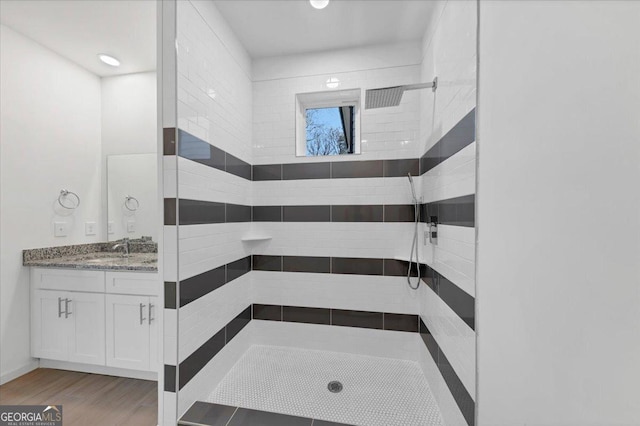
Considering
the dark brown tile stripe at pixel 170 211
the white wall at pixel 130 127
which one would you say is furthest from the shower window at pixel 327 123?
the white wall at pixel 130 127

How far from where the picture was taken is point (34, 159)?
229cm

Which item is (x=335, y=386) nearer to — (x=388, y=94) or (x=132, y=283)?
(x=132, y=283)

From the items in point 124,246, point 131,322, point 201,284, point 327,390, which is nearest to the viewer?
point 201,284

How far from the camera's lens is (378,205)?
232 centimetres

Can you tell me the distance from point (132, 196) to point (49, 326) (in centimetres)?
130

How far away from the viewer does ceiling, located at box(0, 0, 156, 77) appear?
1937mm

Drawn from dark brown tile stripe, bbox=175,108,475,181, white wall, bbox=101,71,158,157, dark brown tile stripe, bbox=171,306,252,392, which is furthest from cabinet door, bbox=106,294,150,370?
white wall, bbox=101,71,158,157

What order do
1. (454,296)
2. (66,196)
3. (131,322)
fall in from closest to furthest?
1. (454,296)
2. (131,322)
3. (66,196)

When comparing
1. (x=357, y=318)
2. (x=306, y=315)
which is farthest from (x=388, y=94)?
(x=306, y=315)

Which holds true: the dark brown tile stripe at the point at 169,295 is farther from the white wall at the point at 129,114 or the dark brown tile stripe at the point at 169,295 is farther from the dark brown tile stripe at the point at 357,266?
the white wall at the point at 129,114

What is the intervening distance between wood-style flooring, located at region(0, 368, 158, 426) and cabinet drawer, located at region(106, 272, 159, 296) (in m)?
0.72

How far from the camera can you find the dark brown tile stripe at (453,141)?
45.7 inches

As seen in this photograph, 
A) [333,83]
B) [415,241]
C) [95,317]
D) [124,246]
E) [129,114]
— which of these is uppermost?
[333,83]

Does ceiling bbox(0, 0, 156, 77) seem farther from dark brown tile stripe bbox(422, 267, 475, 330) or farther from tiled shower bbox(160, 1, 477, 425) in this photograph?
dark brown tile stripe bbox(422, 267, 475, 330)
